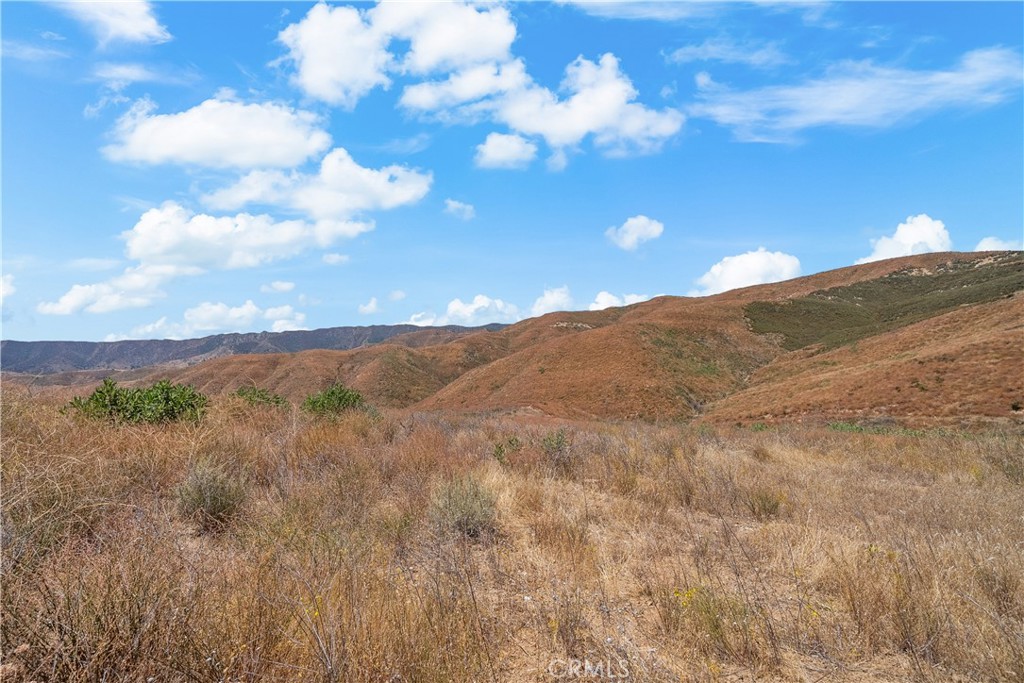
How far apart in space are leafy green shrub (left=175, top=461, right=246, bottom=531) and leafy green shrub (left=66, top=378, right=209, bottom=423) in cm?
278

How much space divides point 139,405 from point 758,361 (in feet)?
177

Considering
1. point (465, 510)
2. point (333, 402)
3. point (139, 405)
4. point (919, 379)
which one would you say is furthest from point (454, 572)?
point (919, 379)

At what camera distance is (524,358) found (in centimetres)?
5469

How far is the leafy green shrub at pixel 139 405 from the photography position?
22.3 ft

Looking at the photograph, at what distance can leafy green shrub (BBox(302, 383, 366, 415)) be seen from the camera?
1110 cm

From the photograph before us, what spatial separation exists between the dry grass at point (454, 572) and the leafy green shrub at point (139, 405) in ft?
2.17

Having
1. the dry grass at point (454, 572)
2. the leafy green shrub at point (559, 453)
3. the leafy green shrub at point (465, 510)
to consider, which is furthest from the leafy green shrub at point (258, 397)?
the leafy green shrub at point (465, 510)

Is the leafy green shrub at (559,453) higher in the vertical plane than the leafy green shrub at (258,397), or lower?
lower

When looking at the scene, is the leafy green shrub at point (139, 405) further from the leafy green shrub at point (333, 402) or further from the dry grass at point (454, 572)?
the leafy green shrub at point (333, 402)

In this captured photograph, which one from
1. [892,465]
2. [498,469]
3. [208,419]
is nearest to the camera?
A: [498,469]

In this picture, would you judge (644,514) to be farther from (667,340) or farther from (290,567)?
(667,340)

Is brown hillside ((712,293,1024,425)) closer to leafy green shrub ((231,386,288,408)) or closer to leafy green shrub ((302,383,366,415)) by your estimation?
leafy green shrub ((302,383,366,415))

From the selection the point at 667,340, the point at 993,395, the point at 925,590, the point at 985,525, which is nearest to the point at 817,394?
the point at 993,395

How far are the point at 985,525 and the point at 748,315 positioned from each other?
64.1m
